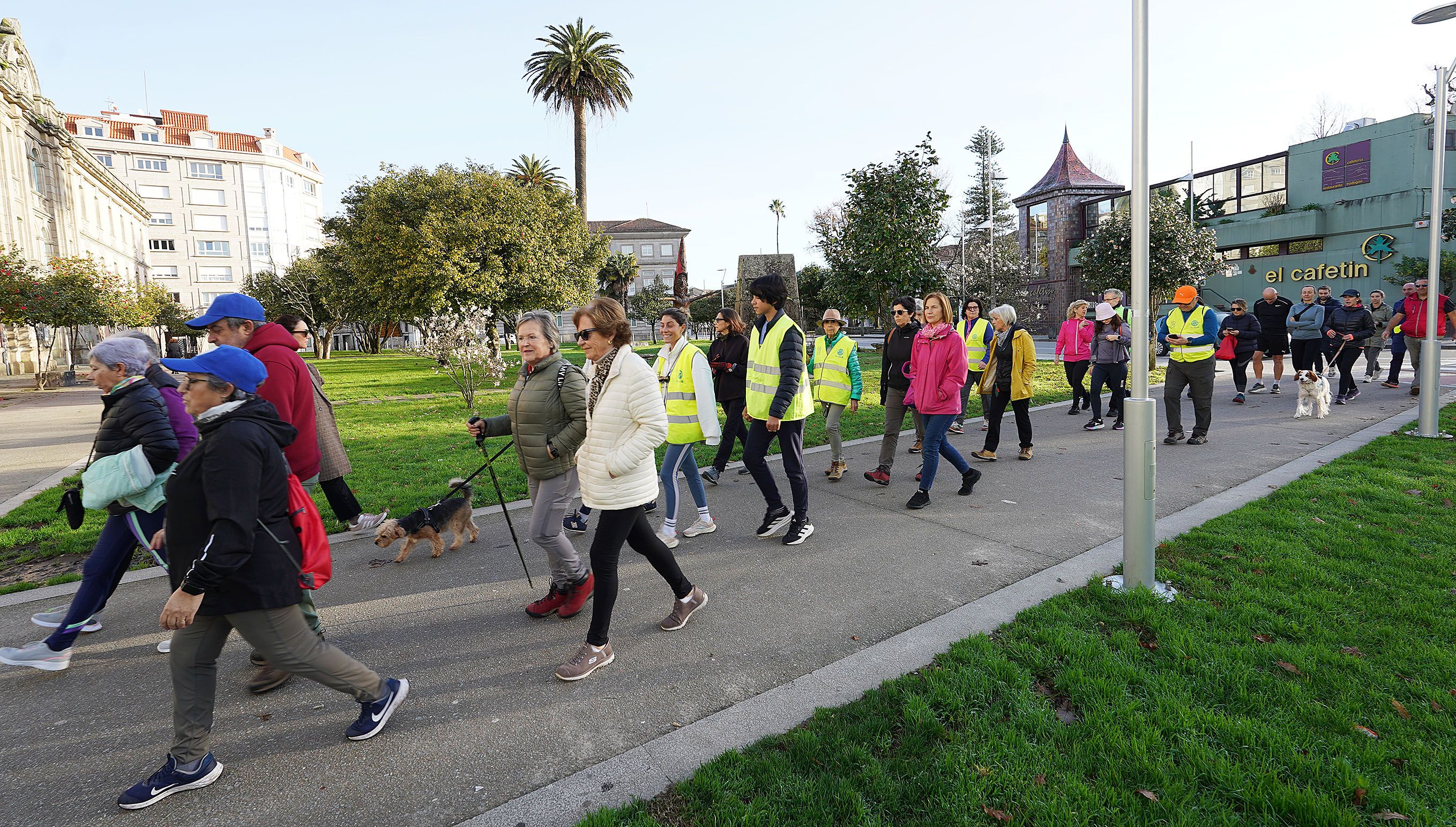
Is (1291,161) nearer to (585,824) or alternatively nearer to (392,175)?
(392,175)

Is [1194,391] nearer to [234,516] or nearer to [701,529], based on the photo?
[701,529]

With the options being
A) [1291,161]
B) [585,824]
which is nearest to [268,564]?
[585,824]

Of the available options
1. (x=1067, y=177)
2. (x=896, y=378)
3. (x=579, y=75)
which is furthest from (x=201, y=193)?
(x=896, y=378)

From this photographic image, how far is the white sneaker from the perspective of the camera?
5.82m

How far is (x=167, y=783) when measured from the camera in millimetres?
2699

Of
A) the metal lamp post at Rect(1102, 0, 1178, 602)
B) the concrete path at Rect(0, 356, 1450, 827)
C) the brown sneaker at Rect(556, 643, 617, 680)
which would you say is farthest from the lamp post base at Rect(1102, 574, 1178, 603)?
the brown sneaker at Rect(556, 643, 617, 680)

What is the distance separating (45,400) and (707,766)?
24673 millimetres

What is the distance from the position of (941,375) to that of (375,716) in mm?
5101

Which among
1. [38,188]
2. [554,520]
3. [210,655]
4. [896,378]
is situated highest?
[38,188]

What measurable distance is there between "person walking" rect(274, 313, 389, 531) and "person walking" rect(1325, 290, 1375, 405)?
14289 millimetres

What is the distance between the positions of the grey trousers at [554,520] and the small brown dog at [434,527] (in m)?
1.20

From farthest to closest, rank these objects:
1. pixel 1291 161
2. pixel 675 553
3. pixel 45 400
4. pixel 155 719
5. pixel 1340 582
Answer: pixel 1291 161 < pixel 45 400 < pixel 675 553 < pixel 1340 582 < pixel 155 719

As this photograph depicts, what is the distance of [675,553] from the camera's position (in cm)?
539

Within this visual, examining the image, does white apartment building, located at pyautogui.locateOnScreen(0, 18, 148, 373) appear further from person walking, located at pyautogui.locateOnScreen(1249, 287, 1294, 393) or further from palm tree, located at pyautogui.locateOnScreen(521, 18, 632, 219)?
person walking, located at pyautogui.locateOnScreen(1249, 287, 1294, 393)
